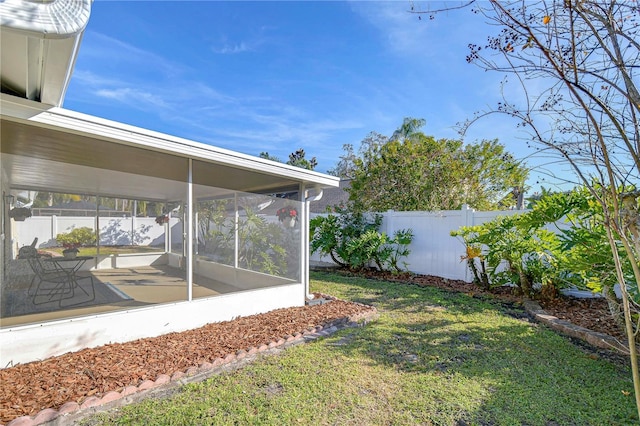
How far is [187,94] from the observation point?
513 inches

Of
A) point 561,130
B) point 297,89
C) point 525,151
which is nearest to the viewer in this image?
point 561,130

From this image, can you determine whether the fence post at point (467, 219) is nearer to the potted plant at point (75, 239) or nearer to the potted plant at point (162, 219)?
the potted plant at point (162, 219)

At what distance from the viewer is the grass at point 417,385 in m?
2.61

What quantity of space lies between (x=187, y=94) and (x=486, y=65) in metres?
13.5

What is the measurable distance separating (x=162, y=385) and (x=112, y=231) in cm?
612

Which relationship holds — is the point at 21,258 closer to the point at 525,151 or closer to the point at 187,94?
the point at 525,151

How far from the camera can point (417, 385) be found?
3.12 meters

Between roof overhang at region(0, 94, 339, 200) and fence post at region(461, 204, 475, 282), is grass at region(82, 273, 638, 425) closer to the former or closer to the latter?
roof overhang at region(0, 94, 339, 200)

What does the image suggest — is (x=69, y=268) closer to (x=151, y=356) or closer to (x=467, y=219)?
(x=151, y=356)

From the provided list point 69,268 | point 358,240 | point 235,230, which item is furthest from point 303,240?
point 69,268

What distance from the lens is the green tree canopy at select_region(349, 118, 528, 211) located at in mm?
10594

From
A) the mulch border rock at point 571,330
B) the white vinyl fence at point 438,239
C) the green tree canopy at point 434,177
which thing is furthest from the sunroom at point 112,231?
the green tree canopy at point 434,177

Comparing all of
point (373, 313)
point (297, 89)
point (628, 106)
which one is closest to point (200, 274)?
point (373, 313)

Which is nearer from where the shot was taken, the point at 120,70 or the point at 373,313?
the point at 373,313
